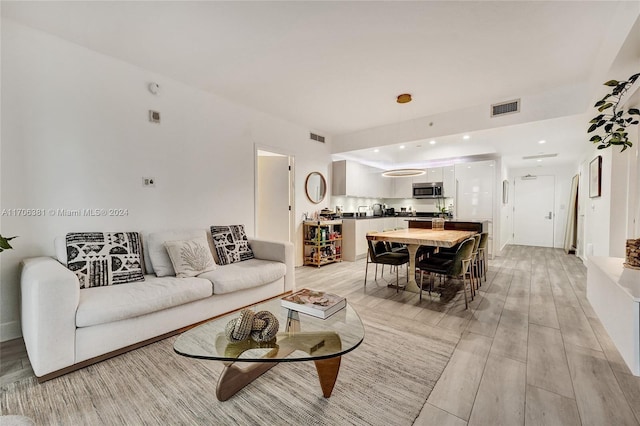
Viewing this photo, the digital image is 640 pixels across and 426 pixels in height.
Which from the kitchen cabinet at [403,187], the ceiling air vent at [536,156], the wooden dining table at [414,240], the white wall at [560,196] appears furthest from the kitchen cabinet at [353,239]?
the white wall at [560,196]

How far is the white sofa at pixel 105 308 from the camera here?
168 centimetres

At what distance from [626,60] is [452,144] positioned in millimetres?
3167

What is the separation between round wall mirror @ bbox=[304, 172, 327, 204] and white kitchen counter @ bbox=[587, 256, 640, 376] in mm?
3981

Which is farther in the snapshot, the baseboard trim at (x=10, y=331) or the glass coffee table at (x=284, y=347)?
the baseboard trim at (x=10, y=331)

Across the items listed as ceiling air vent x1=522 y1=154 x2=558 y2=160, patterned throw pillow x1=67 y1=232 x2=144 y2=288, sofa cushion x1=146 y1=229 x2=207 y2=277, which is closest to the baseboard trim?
patterned throw pillow x1=67 y1=232 x2=144 y2=288

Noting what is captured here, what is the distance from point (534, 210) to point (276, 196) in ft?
24.0

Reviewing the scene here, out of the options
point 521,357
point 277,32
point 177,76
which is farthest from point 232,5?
point 521,357

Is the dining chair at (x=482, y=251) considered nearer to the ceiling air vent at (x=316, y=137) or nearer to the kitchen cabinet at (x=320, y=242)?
the kitchen cabinet at (x=320, y=242)

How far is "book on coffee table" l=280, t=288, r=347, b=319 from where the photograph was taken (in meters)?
1.71

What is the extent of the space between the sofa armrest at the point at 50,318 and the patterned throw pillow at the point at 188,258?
2.80ft

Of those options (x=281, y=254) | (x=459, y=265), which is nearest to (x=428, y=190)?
(x=459, y=265)

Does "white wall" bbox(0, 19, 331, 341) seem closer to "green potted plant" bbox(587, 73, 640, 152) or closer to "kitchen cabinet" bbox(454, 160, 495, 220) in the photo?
"green potted plant" bbox(587, 73, 640, 152)

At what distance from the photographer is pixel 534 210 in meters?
7.54

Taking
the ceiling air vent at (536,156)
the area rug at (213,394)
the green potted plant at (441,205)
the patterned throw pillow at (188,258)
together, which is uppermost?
the ceiling air vent at (536,156)
